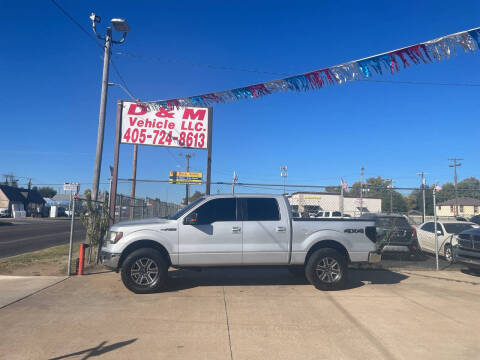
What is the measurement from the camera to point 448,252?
11.7 metres

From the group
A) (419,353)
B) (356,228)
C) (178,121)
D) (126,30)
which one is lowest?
(419,353)

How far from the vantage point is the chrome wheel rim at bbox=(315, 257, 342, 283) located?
7.60 m

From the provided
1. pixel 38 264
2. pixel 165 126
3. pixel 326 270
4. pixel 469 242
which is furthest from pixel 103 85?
pixel 469 242

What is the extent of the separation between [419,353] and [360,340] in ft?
2.26

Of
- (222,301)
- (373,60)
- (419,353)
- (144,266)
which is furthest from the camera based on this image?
(373,60)

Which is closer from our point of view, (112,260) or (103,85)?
(112,260)

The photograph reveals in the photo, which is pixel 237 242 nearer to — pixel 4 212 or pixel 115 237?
pixel 115 237

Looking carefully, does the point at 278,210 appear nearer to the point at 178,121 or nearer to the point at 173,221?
the point at 173,221

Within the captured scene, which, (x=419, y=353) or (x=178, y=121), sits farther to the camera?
(x=178, y=121)

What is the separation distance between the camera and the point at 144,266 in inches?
282

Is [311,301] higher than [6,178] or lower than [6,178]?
lower

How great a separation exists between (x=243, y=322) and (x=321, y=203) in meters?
15.7

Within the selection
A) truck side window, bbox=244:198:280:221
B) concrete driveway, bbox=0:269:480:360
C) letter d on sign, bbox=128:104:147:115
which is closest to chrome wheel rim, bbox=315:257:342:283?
concrete driveway, bbox=0:269:480:360

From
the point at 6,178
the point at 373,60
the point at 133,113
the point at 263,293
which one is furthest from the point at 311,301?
the point at 6,178
